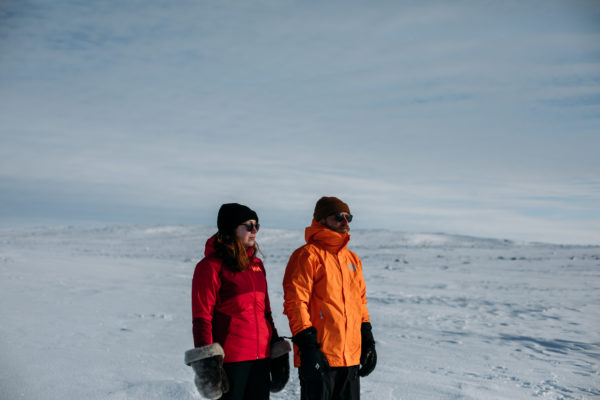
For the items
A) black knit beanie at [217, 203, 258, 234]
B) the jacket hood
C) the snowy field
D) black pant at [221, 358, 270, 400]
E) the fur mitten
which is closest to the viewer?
the fur mitten

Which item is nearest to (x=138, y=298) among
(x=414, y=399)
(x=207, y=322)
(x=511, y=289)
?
(x=414, y=399)

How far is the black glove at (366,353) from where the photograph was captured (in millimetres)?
2725

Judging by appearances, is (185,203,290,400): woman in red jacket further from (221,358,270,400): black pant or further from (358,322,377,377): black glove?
(358,322,377,377): black glove

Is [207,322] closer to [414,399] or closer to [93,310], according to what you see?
[414,399]

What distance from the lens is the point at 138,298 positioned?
24.9 ft

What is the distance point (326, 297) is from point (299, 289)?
0.16 metres

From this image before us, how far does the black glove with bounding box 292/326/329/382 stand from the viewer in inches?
93.4

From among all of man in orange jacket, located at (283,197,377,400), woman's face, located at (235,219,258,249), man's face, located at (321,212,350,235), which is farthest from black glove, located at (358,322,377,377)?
woman's face, located at (235,219,258,249)

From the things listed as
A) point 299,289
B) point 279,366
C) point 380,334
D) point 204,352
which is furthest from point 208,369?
point 380,334

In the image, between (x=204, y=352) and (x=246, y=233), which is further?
(x=246, y=233)

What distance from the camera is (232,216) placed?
8.05 ft

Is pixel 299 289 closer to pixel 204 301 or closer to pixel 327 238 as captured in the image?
pixel 327 238

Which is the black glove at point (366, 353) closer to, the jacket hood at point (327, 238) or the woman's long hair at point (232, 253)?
the jacket hood at point (327, 238)

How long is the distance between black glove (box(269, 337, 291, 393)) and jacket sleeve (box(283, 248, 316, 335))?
0.10 m
